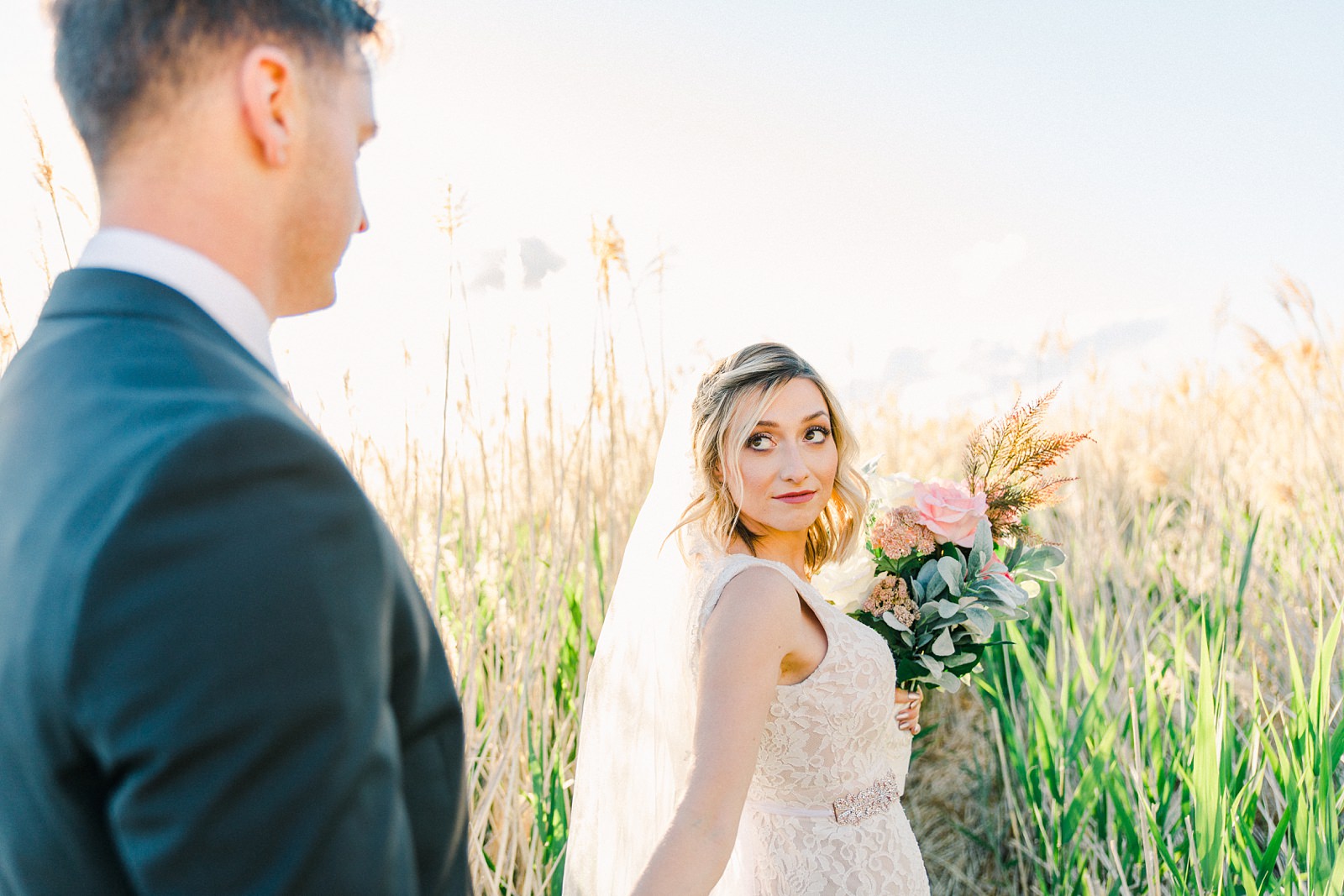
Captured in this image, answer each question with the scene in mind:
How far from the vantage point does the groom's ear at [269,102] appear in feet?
2.54

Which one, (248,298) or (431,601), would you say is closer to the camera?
(248,298)

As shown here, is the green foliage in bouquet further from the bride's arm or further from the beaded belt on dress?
the bride's arm

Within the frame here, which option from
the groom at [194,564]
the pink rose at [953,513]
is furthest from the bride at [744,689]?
the groom at [194,564]

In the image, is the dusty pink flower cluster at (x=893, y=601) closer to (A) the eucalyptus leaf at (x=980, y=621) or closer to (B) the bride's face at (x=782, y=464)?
(A) the eucalyptus leaf at (x=980, y=621)

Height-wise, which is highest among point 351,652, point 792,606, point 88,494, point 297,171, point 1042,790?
point 297,171

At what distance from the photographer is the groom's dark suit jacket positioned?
0.57m

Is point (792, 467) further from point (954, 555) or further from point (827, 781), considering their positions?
point (827, 781)

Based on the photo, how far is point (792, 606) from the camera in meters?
1.95

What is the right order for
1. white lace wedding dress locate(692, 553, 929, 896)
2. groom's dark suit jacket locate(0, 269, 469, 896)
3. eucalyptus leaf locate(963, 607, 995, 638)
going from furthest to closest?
1. eucalyptus leaf locate(963, 607, 995, 638)
2. white lace wedding dress locate(692, 553, 929, 896)
3. groom's dark suit jacket locate(0, 269, 469, 896)

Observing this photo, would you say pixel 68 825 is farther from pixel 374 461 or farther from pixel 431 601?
pixel 374 461

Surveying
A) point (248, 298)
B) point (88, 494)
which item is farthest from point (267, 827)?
point (248, 298)

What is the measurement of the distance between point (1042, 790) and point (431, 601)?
90.2 inches

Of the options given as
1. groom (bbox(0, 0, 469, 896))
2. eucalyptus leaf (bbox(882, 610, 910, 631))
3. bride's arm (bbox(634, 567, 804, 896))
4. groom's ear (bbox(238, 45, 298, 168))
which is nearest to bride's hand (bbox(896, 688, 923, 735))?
eucalyptus leaf (bbox(882, 610, 910, 631))

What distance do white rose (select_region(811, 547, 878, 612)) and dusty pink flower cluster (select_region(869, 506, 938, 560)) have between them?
0.10 metres
